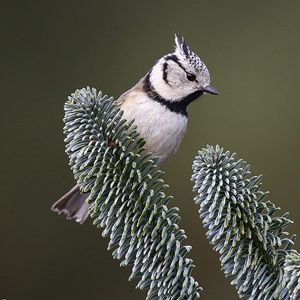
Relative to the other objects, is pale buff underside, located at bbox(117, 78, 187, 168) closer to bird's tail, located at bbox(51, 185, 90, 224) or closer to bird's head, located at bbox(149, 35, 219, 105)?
bird's head, located at bbox(149, 35, 219, 105)

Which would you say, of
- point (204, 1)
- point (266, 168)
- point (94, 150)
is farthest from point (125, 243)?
point (204, 1)

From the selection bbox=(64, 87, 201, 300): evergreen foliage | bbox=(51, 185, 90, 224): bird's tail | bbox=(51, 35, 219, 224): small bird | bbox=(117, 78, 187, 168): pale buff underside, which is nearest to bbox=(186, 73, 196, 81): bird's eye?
bbox=(51, 35, 219, 224): small bird

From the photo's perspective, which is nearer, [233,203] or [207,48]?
[233,203]

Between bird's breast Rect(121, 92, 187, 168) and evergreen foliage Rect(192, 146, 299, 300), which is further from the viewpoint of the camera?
bird's breast Rect(121, 92, 187, 168)

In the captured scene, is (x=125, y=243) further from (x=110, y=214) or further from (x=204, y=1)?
(x=204, y=1)

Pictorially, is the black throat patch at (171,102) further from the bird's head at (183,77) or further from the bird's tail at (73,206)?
the bird's tail at (73,206)

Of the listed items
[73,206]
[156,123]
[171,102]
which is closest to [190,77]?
[171,102]
